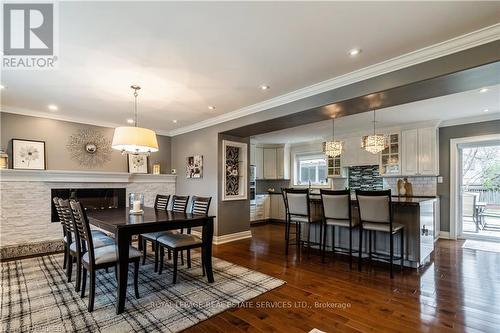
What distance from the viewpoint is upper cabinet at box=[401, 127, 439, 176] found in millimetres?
5359

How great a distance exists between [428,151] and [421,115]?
2.90ft

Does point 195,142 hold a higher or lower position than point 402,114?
lower

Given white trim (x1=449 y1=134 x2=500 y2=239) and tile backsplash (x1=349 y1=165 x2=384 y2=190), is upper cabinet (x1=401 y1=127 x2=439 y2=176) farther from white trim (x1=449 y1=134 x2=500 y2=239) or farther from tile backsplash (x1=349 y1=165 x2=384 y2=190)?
tile backsplash (x1=349 y1=165 x2=384 y2=190)

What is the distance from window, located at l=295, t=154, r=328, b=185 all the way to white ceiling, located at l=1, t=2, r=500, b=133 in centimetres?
426

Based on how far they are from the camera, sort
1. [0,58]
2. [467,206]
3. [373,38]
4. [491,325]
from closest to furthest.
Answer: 1. [491,325]
2. [373,38]
3. [0,58]
4. [467,206]

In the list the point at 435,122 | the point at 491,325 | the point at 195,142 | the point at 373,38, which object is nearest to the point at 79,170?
the point at 195,142

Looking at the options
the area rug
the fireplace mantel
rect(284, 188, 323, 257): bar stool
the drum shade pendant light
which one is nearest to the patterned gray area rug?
rect(284, 188, 323, 257): bar stool

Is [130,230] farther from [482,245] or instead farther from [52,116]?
[482,245]

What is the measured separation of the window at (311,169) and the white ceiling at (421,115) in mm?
889

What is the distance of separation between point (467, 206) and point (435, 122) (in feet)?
6.65

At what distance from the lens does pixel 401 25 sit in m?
2.12

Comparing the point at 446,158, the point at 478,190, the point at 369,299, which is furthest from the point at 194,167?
the point at 478,190

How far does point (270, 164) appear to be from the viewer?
26.3 ft

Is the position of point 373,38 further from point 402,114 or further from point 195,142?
point 195,142
